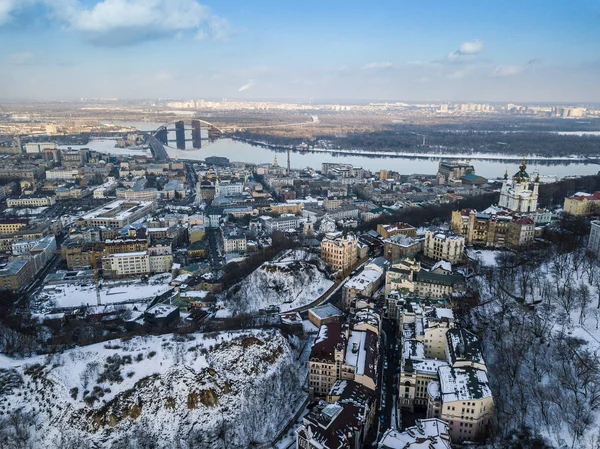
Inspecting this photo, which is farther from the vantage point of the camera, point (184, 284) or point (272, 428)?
point (184, 284)

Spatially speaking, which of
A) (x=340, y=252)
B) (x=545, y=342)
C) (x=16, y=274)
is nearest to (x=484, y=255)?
(x=340, y=252)

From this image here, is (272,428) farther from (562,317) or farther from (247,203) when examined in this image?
(247,203)

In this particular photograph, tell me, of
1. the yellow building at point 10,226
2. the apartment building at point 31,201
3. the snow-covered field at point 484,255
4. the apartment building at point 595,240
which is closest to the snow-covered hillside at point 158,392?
the snow-covered field at point 484,255

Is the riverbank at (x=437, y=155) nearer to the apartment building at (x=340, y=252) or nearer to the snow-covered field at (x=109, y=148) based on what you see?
the snow-covered field at (x=109, y=148)

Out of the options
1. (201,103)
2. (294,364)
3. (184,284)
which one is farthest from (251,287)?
(201,103)

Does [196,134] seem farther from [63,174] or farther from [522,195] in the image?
[522,195]

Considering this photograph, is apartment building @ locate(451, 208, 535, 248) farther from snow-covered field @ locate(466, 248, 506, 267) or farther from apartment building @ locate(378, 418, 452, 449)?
apartment building @ locate(378, 418, 452, 449)
